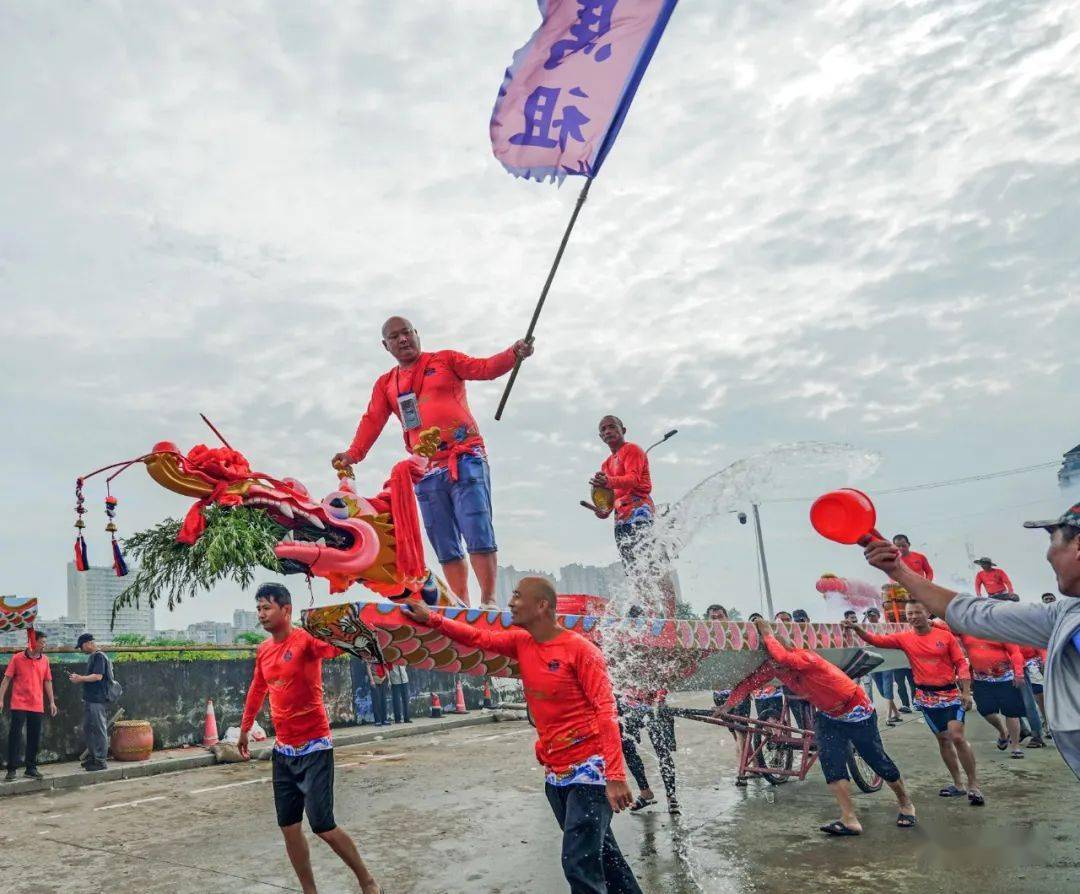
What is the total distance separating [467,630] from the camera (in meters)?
4.13

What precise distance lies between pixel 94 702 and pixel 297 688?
25.2 feet

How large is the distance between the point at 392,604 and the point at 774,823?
413 cm

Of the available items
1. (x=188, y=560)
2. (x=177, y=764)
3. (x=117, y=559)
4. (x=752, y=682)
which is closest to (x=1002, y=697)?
(x=752, y=682)

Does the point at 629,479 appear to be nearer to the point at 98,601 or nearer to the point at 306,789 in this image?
the point at 306,789

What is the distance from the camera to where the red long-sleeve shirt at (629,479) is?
274 inches

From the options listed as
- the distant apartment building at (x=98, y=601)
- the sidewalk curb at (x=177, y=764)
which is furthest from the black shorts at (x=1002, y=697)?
the distant apartment building at (x=98, y=601)

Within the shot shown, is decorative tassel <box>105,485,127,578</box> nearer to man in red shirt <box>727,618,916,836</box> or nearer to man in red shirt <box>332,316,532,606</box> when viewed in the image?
man in red shirt <box>332,316,532,606</box>

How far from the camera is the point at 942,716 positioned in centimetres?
706

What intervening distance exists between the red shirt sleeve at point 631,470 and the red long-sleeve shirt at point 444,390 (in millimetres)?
1740

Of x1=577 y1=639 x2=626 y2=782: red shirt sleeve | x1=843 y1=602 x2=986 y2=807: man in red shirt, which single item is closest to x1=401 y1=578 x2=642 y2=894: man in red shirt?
x1=577 y1=639 x2=626 y2=782: red shirt sleeve

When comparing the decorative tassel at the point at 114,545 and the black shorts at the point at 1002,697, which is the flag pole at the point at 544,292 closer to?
the decorative tassel at the point at 114,545

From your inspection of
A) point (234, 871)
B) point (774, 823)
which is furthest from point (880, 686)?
point (234, 871)

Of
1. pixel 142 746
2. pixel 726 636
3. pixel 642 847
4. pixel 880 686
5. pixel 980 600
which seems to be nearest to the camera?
pixel 980 600

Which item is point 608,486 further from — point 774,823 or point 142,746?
point 142,746
